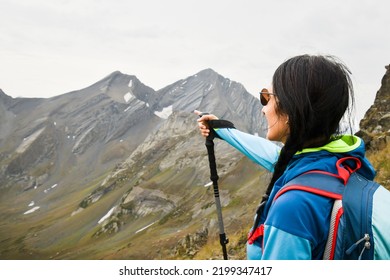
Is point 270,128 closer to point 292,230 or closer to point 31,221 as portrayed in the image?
point 292,230

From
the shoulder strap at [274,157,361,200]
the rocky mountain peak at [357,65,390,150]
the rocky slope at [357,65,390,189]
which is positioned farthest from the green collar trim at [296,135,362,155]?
the rocky mountain peak at [357,65,390,150]

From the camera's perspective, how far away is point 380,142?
19.3 metres

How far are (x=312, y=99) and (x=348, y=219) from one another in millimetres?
861

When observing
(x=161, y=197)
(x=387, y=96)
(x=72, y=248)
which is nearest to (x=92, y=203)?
(x=72, y=248)

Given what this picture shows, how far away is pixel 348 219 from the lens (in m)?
2.34

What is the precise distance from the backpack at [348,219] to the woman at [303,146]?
0.05m

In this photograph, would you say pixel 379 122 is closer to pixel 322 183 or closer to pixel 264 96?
pixel 264 96

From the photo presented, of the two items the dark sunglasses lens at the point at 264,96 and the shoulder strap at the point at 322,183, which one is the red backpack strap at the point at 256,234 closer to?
the shoulder strap at the point at 322,183

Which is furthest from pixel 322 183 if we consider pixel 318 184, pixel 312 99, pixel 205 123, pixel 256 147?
pixel 205 123

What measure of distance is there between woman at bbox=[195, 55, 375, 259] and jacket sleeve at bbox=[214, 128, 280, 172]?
1.35m

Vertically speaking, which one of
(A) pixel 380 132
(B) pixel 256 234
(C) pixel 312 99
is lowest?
(A) pixel 380 132

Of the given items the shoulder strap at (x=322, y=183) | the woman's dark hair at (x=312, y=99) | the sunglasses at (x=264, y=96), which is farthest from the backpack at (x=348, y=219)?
the sunglasses at (x=264, y=96)

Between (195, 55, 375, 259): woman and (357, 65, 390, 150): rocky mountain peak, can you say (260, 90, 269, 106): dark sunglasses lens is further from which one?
(357, 65, 390, 150): rocky mountain peak

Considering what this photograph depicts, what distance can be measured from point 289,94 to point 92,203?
618 ft
